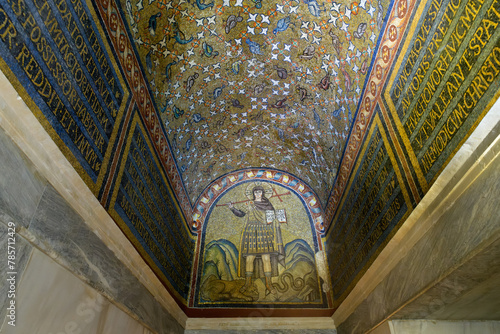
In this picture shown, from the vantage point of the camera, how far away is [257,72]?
5348mm

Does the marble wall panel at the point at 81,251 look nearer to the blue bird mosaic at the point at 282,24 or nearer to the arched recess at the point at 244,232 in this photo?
the arched recess at the point at 244,232

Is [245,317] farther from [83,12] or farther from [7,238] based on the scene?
[83,12]

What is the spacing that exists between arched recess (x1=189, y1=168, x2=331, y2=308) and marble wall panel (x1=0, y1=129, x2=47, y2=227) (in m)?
4.20

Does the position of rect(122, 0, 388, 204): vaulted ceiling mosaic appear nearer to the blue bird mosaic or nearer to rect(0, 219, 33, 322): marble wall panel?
the blue bird mosaic

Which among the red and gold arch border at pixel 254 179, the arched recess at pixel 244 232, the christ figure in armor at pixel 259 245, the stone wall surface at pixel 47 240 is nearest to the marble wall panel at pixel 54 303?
the stone wall surface at pixel 47 240

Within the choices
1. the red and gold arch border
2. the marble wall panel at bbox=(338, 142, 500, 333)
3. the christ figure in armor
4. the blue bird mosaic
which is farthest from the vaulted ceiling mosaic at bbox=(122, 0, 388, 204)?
the marble wall panel at bbox=(338, 142, 500, 333)

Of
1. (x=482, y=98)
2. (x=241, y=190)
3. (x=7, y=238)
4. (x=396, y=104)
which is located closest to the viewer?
(x=7, y=238)

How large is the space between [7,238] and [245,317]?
4342 mm

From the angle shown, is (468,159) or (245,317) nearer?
(468,159)

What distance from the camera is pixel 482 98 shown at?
7.82 feet

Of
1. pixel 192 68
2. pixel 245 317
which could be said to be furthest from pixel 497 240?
pixel 245 317

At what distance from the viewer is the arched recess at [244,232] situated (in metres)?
6.16

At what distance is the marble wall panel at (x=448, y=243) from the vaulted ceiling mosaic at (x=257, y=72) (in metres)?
1.99

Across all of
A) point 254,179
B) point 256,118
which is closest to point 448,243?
point 256,118
